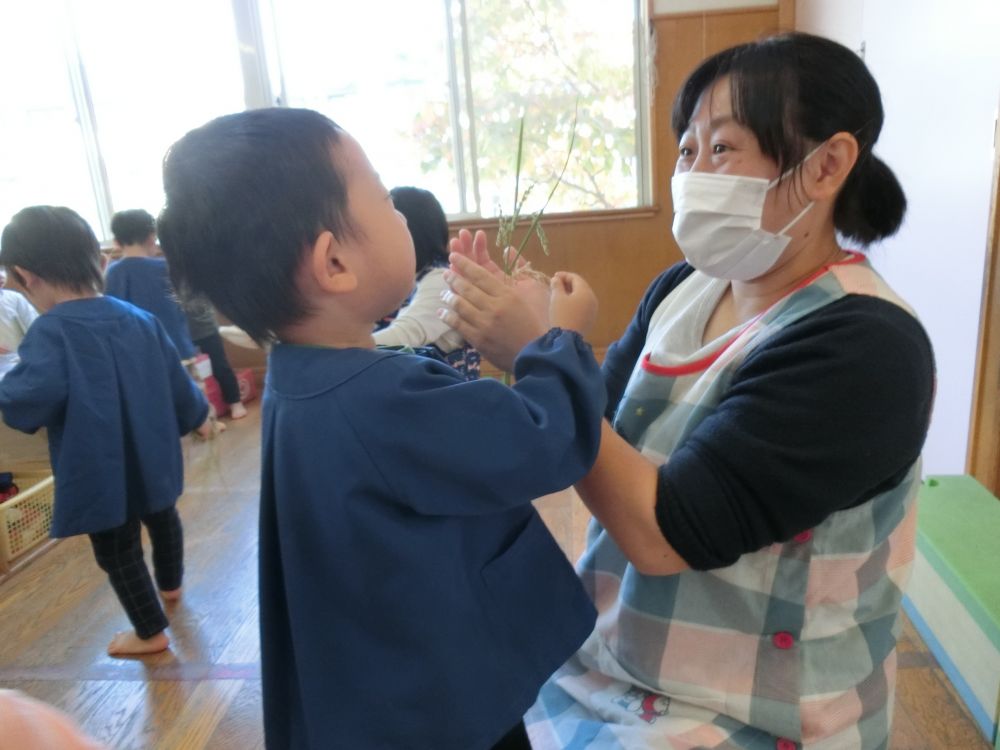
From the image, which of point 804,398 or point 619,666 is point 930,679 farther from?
point 804,398

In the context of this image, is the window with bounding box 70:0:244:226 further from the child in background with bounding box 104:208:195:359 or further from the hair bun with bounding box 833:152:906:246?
the hair bun with bounding box 833:152:906:246

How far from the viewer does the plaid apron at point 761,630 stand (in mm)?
820

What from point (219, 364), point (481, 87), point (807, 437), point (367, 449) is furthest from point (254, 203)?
point (481, 87)

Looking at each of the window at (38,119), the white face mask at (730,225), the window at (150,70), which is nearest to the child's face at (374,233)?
the white face mask at (730,225)

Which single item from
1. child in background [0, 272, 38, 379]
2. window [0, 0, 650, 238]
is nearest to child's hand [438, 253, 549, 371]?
child in background [0, 272, 38, 379]

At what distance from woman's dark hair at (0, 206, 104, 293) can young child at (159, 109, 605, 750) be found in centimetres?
150

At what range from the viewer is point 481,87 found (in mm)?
4383

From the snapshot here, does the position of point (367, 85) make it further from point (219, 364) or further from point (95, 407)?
point (95, 407)

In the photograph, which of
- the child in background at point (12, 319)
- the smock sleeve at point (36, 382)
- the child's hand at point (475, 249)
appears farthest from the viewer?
the child in background at point (12, 319)

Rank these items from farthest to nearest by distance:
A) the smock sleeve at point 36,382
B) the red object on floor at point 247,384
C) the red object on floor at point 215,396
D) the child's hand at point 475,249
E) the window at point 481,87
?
the red object on floor at point 247,384, the window at point 481,87, the red object on floor at point 215,396, the smock sleeve at point 36,382, the child's hand at point 475,249

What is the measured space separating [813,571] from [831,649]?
0.09 m

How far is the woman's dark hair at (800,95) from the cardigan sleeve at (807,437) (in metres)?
0.20

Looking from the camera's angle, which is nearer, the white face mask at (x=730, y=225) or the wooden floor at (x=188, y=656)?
the white face mask at (x=730, y=225)

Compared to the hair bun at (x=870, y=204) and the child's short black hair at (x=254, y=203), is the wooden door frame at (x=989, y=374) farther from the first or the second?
the child's short black hair at (x=254, y=203)
